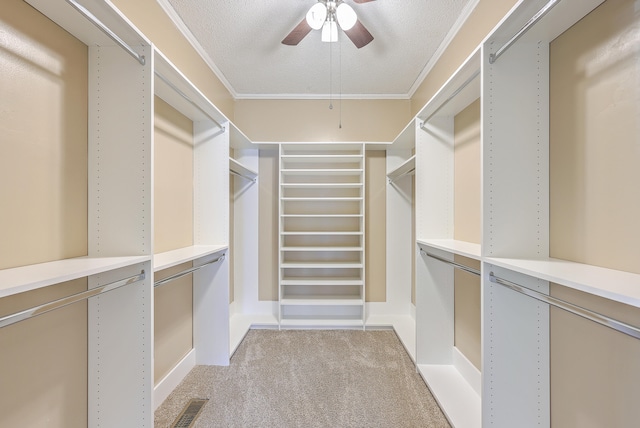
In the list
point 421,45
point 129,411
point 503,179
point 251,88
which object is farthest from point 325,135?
point 129,411

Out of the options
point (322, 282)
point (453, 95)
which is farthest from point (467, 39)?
point (322, 282)

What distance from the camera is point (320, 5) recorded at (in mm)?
1776

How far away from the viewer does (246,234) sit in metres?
3.32

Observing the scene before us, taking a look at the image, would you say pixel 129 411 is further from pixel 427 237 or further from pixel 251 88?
pixel 251 88

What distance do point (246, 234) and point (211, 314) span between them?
121 cm

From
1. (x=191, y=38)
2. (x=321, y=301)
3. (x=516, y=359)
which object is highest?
(x=191, y=38)

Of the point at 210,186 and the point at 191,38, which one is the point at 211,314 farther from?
the point at 191,38

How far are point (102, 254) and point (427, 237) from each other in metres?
2.06

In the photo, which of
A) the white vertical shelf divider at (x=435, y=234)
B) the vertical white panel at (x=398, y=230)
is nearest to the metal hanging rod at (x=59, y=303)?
the white vertical shelf divider at (x=435, y=234)

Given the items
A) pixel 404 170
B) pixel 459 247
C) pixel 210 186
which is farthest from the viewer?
pixel 404 170

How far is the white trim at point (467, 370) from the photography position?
186 cm

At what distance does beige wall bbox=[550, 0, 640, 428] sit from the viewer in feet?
3.14

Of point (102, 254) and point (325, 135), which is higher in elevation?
point (325, 135)

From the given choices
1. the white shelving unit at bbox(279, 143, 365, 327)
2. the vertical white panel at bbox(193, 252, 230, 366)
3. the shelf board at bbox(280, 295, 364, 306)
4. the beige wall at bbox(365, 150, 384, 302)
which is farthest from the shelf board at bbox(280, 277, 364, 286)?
the vertical white panel at bbox(193, 252, 230, 366)
